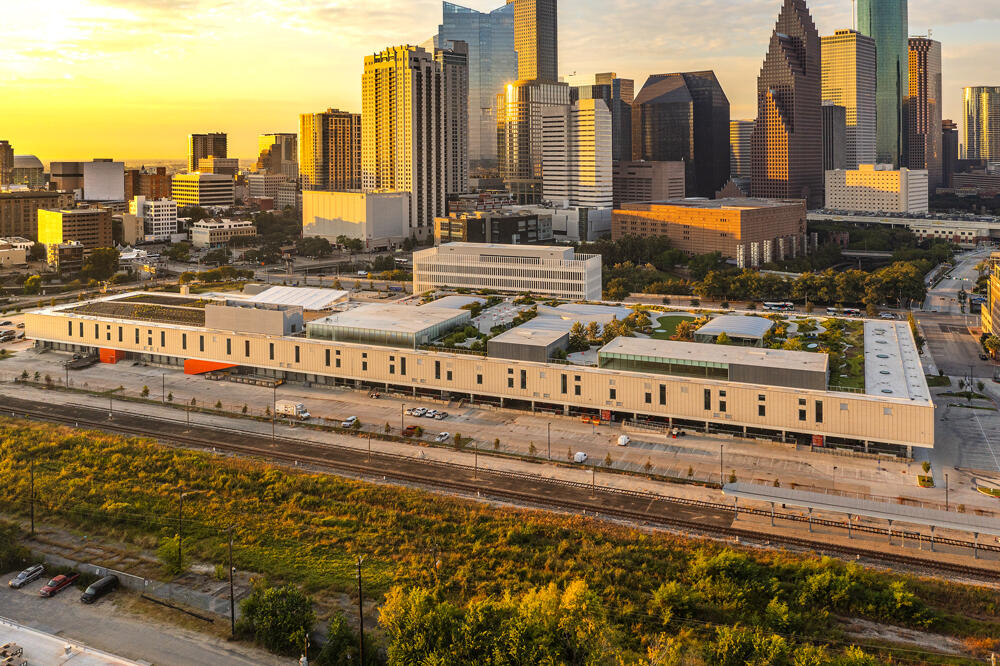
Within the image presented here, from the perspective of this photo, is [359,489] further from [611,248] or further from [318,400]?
[611,248]

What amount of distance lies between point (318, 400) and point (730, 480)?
→ 3058 cm

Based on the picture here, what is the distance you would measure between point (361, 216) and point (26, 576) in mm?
137676

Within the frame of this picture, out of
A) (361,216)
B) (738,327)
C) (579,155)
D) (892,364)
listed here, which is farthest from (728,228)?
(892,364)

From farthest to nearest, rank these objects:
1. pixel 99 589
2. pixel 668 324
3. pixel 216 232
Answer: pixel 216 232 < pixel 668 324 < pixel 99 589

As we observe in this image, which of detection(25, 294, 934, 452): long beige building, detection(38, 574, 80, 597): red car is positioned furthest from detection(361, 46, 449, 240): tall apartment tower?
detection(38, 574, 80, 597): red car

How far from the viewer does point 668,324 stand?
72.8m

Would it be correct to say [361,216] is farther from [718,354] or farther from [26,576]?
Result: [26,576]

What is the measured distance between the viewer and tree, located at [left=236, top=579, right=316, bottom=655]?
1214 inches

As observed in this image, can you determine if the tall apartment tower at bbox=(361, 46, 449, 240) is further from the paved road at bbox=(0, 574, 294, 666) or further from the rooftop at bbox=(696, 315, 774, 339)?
the paved road at bbox=(0, 574, 294, 666)

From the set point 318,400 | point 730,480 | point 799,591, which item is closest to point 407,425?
point 318,400

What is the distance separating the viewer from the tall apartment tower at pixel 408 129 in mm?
168875

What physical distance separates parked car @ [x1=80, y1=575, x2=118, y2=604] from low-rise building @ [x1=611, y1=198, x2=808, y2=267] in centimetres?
11638

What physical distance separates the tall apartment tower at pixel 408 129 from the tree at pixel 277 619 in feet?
481

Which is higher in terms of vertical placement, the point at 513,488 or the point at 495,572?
the point at 513,488
